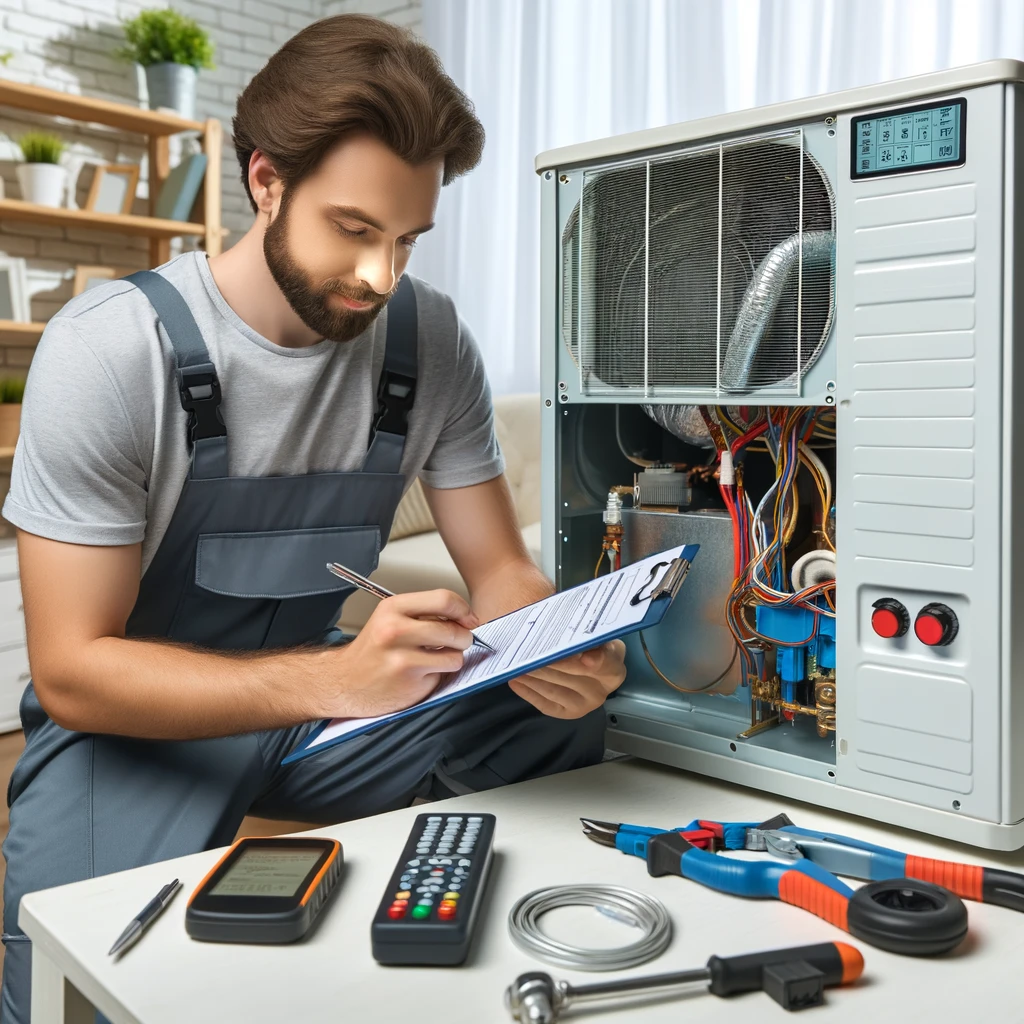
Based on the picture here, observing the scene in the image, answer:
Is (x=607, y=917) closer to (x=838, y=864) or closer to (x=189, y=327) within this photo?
(x=838, y=864)

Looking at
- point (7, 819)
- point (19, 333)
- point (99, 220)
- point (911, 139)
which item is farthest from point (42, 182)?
point (911, 139)

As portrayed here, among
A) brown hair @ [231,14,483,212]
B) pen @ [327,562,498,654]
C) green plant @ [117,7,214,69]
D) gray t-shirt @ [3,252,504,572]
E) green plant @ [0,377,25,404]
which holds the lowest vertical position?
pen @ [327,562,498,654]

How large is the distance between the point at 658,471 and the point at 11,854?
71 centimetres

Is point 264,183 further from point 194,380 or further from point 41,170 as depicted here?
point 41,170

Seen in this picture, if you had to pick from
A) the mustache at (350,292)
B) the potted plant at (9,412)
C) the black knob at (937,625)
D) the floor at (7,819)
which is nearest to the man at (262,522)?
the mustache at (350,292)

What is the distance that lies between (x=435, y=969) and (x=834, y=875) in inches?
11.5

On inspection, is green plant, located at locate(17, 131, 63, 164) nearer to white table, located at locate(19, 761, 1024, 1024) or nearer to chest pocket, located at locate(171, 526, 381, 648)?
chest pocket, located at locate(171, 526, 381, 648)

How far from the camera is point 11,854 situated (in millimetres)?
999

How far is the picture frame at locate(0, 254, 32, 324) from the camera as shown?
3.08 m

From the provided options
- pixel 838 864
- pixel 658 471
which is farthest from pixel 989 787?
pixel 658 471

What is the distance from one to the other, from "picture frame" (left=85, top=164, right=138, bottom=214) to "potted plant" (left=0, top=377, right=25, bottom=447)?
628 mm

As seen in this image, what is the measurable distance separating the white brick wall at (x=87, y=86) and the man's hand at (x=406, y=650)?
2.47 metres

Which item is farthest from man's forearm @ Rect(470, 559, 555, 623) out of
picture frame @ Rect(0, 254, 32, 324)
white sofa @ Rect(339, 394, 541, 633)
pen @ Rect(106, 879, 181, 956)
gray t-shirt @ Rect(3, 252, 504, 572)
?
picture frame @ Rect(0, 254, 32, 324)

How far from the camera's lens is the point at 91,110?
3148mm
